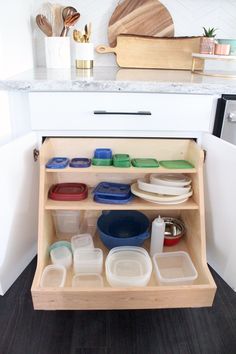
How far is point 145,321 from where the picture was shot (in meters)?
0.90

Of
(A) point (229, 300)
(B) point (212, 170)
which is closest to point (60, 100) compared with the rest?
(B) point (212, 170)

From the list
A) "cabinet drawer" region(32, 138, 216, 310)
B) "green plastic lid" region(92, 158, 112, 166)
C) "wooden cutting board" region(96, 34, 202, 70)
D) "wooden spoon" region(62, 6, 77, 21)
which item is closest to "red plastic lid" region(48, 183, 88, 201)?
"cabinet drawer" region(32, 138, 216, 310)

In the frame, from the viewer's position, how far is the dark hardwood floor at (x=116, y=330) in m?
0.82

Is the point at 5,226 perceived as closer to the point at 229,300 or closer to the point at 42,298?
the point at 42,298

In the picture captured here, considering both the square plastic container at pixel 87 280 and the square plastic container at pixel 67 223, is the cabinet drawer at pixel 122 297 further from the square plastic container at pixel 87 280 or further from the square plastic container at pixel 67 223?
the square plastic container at pixel 67 223

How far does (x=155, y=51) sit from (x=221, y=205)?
773mm

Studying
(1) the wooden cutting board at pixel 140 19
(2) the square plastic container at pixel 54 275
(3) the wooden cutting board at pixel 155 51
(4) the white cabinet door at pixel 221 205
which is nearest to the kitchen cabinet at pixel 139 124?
(4) the white cabinet door at pixel 221 205

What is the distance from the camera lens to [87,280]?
0.91 meters

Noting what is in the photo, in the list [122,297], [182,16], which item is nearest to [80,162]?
[122,297]

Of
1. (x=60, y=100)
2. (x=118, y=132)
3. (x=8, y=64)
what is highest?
(x=8, y=64)

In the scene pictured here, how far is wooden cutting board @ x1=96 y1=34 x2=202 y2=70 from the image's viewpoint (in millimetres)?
1201

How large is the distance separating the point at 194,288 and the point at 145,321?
0.80 feet

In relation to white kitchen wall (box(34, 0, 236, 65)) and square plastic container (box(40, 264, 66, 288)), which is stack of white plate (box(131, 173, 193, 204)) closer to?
square plastic container (box(40, 264, 66, 288))

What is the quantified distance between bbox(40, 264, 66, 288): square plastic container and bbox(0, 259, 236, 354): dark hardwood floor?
0.40ft
